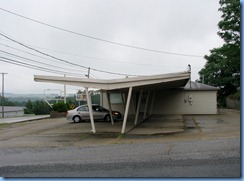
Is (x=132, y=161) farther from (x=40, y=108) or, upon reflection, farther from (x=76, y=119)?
(x=40, y=108)

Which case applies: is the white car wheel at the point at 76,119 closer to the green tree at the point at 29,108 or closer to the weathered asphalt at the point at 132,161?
the weathered asphalt at the point at 132,161

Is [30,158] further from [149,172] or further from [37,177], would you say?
[149,172]

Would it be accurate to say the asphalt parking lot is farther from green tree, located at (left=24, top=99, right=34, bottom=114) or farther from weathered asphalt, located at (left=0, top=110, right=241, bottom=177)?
green tree, located at (left=24, top=99, right=34, bottom=114)

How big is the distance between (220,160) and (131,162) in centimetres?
229

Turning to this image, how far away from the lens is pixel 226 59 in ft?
148

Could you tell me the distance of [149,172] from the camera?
7496 millimetres

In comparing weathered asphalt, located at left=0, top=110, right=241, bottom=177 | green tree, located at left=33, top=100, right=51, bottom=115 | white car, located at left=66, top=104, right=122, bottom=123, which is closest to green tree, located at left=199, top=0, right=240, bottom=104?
white car, located at left=66, top=104, right=122, bottom=123

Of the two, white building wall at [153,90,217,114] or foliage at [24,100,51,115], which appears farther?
foliage at [24,100,51,115]

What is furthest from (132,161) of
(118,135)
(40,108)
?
(40,108)

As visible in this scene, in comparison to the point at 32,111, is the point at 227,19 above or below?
above

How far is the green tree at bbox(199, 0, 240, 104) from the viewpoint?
1294 inches

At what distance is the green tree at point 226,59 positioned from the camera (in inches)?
1294

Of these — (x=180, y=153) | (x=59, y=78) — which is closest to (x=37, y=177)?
(x=180, y=153)

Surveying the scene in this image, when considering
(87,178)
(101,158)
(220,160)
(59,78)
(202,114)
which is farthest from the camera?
(202,114)
